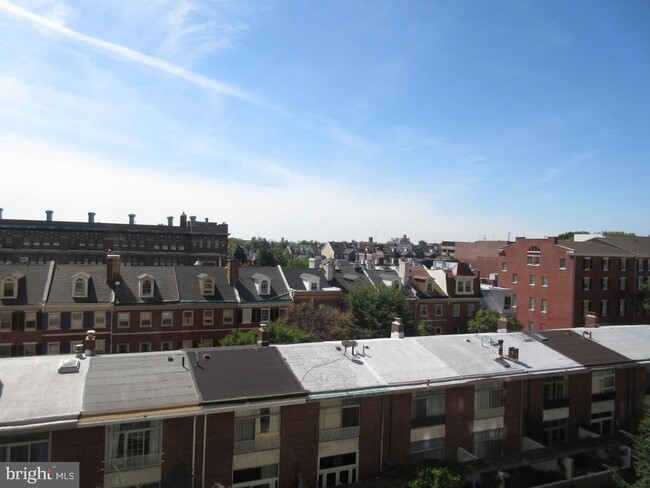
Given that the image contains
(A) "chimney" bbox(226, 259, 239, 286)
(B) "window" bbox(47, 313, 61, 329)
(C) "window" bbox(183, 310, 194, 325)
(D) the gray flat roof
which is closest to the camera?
(D) the gray flat roof

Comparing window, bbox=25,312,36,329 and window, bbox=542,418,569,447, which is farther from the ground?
window, bbox=25,312,36,329

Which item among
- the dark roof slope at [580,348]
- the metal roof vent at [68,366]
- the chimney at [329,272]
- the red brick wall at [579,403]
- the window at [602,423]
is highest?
the chimney at [329,272]

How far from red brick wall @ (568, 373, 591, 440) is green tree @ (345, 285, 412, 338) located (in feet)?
75.9

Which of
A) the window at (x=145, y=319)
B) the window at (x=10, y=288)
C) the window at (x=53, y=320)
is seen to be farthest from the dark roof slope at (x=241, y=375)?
the window at (x=10, y=288)

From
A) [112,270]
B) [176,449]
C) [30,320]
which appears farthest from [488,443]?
[30,320]

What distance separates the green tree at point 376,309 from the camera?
46.1 metres

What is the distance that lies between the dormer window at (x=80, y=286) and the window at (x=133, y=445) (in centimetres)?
2736

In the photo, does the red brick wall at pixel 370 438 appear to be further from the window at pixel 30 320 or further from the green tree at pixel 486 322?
the green tree at pixel 486 322

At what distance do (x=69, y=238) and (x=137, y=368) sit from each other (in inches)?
2707

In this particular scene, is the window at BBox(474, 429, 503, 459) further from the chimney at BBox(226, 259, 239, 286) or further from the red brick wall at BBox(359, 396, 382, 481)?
the chimney at BBox(226, 259, 239, 286)

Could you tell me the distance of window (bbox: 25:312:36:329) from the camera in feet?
122

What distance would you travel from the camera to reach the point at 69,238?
7625cm

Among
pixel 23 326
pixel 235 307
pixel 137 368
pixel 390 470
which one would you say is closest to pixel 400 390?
pixel 390 470

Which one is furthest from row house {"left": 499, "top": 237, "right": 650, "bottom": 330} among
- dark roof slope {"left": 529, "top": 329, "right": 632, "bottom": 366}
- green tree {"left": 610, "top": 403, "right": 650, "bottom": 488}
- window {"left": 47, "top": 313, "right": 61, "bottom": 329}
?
window {"left": 47, "top": 313, "right": 61, "bottom": 329}
